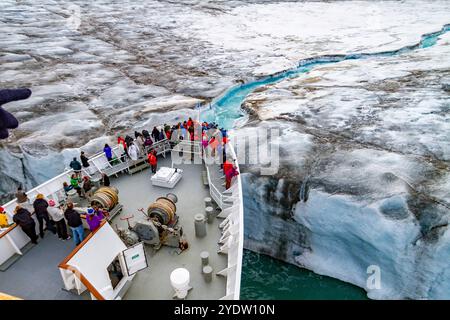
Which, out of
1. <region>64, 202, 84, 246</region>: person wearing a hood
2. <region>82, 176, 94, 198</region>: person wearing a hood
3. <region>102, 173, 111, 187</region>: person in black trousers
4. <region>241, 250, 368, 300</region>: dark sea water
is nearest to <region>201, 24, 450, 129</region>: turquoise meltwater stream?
<region>241, 250, 368, 300</region>: dark sea water

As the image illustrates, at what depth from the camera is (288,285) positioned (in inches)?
517

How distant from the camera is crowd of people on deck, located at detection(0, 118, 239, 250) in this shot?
347 inches

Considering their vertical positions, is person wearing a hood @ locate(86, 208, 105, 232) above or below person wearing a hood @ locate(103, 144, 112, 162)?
above

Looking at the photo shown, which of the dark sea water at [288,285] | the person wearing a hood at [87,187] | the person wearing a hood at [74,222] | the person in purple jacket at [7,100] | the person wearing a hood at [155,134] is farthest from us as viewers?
the person wearing a hood at [155,134]

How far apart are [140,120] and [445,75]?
21.7 meters

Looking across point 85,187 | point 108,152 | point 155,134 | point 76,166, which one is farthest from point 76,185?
point 155,134

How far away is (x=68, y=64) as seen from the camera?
3425 centimetres

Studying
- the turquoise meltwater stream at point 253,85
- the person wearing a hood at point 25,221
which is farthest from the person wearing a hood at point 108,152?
the turquoise meltwater stream at point 253,85

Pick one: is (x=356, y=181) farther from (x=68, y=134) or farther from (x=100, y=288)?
(x=68, y=134)

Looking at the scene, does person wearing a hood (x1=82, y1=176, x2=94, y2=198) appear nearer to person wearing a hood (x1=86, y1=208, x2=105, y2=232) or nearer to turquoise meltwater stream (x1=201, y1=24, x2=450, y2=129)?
person wearing a hood (x1=86, y1=208, x2=105, y2=232)

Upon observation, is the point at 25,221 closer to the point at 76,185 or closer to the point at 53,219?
the point at 53,219

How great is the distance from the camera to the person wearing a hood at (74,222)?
8.58m

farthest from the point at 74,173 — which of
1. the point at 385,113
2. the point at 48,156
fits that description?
the point at 385,113

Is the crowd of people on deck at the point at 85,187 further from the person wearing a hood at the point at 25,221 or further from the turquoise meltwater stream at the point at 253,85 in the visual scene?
the turquoise meltwater stream at the point at 253,85
